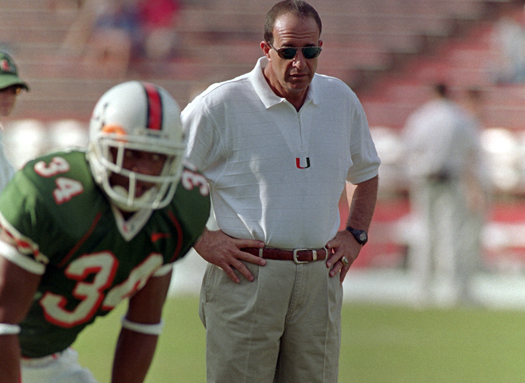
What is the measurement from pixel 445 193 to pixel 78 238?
5.81 meters

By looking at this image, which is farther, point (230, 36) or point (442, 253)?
point (230, 36)

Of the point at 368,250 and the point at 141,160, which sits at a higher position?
the point at 141,160

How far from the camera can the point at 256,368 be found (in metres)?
2.69

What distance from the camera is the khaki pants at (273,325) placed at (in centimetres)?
269

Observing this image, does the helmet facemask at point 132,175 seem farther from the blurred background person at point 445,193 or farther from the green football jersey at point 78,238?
the blurred background person at point 445,193

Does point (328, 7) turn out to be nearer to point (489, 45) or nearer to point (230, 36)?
point (230, 36)

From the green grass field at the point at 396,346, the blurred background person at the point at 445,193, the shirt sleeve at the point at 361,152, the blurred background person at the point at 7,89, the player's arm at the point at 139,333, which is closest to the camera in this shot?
the player's arm at the point at 139,333

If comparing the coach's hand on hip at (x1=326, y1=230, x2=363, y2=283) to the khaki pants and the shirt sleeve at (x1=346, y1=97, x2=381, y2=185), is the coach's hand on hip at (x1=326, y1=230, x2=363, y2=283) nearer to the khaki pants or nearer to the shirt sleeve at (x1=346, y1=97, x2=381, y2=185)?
the khaki pants

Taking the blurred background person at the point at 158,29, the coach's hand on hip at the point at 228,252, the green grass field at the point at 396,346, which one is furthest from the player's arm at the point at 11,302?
the blurred background person at the point at 158,29

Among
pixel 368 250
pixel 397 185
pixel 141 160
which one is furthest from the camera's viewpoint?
pixel 397 185

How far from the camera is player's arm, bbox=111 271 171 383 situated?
85.7 inches

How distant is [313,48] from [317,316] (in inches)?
35.5

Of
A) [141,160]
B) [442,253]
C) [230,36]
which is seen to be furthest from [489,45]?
[141,160]

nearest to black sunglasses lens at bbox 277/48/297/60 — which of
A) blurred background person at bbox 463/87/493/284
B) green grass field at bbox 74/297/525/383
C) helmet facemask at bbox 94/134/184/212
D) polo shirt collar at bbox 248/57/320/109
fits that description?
polo shirt collar at bbox 248/57/320/109
